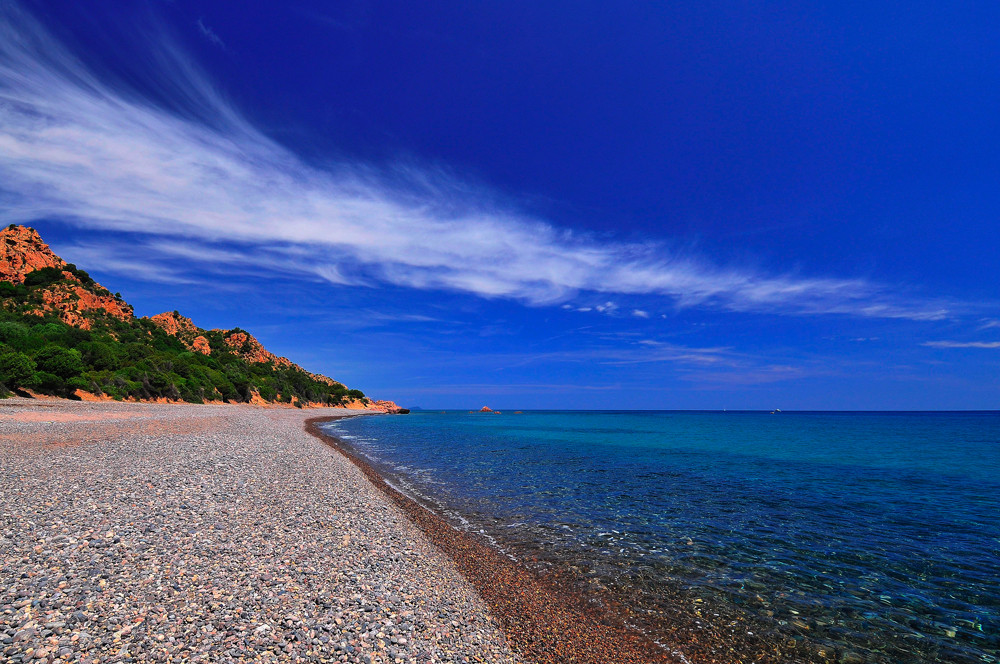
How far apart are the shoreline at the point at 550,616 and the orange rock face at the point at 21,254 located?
383 feet

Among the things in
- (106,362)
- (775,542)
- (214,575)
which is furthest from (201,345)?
(775,542)

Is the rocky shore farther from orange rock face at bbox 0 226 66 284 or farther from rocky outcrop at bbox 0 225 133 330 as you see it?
orange rock face at bbox 0 226 66 284

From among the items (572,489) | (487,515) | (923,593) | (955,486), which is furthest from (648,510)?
(955,486)

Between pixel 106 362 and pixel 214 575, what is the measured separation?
70478 millimetres

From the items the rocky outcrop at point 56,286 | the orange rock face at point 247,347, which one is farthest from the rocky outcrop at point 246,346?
the rocky outcrop at point 56,286

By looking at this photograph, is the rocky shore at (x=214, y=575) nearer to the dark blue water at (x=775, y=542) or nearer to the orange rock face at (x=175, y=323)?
the dark blue water at (x=775, y=542)

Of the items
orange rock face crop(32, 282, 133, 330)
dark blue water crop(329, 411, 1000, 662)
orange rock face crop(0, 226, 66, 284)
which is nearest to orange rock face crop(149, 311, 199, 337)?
orange rock face crop(32, 282, 133, 330)

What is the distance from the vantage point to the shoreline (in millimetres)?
7230

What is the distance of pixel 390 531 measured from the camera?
12.0 m

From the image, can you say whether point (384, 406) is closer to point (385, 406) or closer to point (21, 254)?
point (385, 406)

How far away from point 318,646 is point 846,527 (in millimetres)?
18091

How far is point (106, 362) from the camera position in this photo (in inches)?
2295

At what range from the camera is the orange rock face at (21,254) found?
82625mm

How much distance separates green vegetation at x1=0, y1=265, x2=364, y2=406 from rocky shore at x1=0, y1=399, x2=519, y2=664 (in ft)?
146
